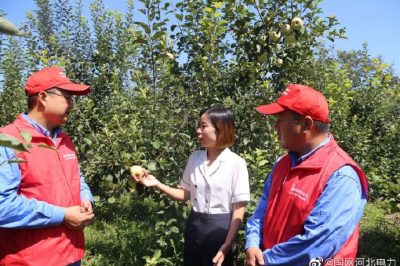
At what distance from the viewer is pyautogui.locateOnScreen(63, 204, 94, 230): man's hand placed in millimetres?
1732

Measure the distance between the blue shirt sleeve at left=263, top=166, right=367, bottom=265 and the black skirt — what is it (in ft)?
2.22

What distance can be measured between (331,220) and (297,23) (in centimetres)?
181

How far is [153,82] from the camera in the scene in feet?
8.78

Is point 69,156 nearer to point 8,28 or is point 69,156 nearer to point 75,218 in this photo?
point 75,218

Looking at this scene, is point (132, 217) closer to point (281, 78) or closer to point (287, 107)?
point (281, 78)

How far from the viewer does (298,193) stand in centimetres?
144

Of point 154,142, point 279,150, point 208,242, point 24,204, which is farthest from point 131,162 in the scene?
point 279,150

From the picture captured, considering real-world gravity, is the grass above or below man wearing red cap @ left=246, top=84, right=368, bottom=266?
below

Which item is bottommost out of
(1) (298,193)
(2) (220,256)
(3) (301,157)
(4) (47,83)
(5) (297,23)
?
(2) (220,256)

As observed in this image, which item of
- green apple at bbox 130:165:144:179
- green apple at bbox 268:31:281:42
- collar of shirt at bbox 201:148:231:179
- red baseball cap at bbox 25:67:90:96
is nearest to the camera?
red baseball cap at bbox 25:67:90:96

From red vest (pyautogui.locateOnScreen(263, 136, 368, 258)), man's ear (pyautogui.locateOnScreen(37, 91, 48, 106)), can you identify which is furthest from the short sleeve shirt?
man's ear (pyautogui.locateOnScreen(37, 91, 48, 106))

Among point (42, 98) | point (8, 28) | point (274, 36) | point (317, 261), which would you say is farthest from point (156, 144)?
point (8, 28)

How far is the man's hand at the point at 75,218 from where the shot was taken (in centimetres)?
173

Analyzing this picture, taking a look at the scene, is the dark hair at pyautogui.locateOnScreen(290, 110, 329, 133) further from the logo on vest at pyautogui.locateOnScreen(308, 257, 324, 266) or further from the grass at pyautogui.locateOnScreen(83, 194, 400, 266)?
the grass at pyautogui.locateOnScreen(83, 194, 400, 266)
